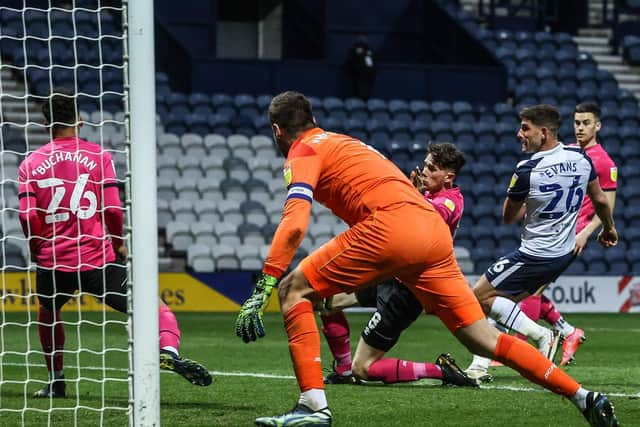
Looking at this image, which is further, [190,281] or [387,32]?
[387,32]

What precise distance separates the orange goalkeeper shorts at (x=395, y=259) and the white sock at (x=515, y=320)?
2313 mm

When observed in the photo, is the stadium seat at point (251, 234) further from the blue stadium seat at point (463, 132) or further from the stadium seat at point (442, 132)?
the blue stadium seat at point (463, 132)

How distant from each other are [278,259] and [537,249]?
133 inches

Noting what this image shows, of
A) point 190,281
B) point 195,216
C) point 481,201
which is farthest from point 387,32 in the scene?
point 190,281

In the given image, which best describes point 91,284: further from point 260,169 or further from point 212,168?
point 260,169

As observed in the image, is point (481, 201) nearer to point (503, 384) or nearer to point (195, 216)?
point (195, 216)

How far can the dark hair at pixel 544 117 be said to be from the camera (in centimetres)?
785

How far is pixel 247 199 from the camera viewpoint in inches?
774

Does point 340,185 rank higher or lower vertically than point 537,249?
higher

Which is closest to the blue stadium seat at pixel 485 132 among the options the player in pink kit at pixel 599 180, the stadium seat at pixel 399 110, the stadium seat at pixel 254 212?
the stadium seat at pixel 399 110

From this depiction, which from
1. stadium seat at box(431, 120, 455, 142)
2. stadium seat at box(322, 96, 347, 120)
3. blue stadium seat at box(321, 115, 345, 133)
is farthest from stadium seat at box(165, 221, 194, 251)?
stadium seat at box(431, 120, 455, 142)

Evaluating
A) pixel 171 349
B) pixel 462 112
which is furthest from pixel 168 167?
pixel 171 349

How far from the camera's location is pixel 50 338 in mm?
7375

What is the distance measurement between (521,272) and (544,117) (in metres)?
1.09
